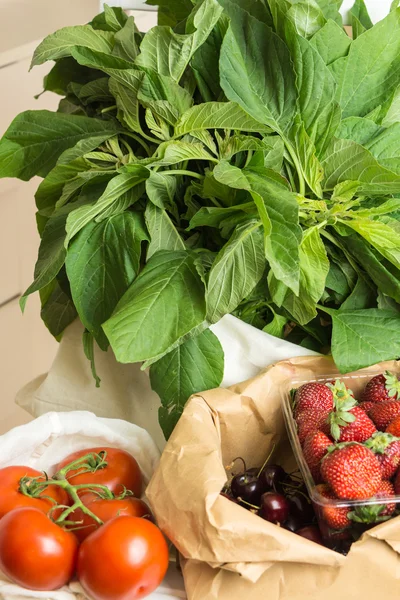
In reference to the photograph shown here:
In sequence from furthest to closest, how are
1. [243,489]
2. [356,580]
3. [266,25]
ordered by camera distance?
[266,25] → [243,489] → [356,580]

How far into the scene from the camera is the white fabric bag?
0.86 m

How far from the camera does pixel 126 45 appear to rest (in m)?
0.92

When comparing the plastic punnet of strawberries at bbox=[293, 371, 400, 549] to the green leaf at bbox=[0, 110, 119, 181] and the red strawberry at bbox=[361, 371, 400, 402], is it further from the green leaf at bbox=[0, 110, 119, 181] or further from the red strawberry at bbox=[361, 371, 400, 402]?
the green leaf at bbox=[0, 110, 119, 181]

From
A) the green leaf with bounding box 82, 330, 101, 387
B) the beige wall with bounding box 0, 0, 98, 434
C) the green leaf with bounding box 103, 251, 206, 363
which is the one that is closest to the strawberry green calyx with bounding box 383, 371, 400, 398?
the green leaf with bounding box 103, 251, 206, 363

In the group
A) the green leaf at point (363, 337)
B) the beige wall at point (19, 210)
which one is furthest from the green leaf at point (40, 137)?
the beige wall at point (19, 210)

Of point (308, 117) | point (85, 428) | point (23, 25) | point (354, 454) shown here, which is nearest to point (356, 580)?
point (354, 454)

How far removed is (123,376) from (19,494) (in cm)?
22

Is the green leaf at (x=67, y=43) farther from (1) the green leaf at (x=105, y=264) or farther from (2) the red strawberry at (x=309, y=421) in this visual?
(2) the red strawberry at (x=309, y=421)

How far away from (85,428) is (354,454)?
30 cm

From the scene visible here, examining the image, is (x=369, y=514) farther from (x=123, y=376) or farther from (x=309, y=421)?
(x=123, y=376)

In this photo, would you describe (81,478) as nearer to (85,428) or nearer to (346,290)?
(85,428)

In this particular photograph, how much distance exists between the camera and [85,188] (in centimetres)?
91

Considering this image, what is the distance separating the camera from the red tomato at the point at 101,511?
77 centimetres

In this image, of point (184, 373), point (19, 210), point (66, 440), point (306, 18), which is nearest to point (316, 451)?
point (184, 373)
